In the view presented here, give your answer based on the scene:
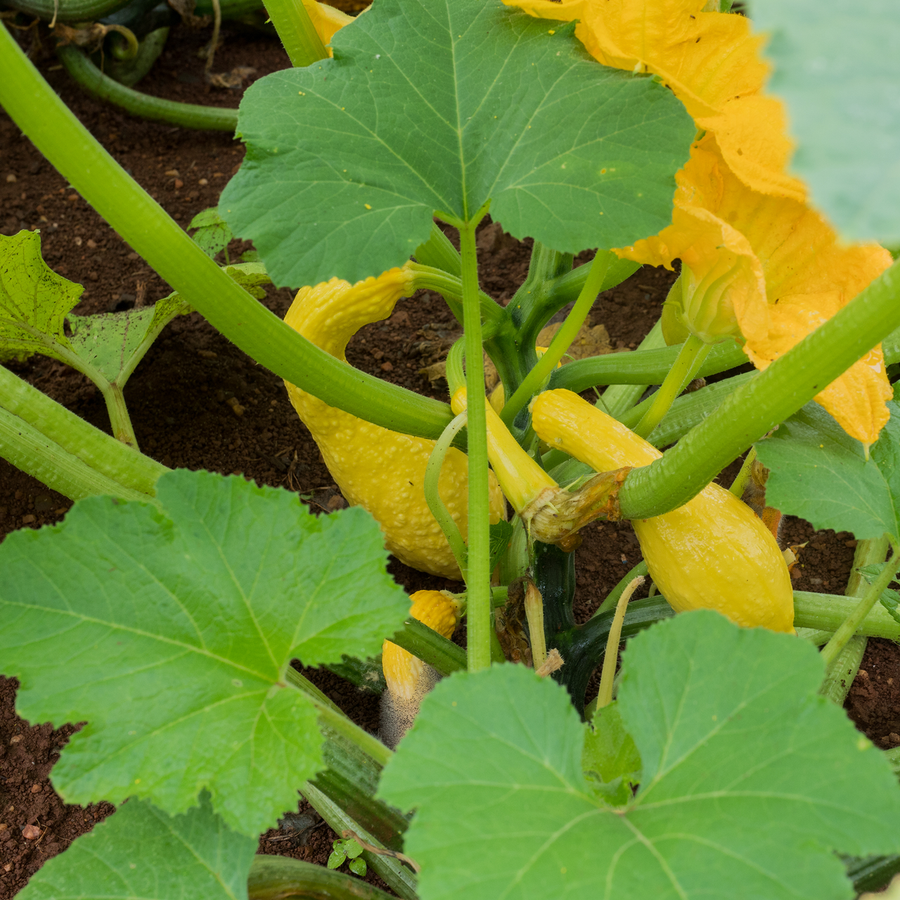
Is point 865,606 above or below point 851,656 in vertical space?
above

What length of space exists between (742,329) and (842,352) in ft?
0.48

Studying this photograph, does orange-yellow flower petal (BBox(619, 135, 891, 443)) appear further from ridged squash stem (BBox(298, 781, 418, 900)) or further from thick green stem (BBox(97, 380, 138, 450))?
thick green stem (BBox(97, 380, 138, 450))

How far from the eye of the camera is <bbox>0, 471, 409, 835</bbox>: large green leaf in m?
0.64

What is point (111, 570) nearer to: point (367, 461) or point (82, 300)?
point (367, 461)

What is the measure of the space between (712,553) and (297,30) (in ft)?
2.59

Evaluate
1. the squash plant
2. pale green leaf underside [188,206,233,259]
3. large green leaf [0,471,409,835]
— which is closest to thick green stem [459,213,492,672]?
the squash plant

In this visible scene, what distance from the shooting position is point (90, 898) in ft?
2.17

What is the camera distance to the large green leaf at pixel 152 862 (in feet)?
2.18

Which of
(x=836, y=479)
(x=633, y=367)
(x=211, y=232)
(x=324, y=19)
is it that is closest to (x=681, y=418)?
(x=633, y=367)

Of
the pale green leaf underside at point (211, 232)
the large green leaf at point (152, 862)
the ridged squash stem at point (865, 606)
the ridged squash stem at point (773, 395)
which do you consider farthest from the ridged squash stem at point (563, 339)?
the pale green leaf underside at point (211, 232)

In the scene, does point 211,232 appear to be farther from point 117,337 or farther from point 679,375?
point 679,375

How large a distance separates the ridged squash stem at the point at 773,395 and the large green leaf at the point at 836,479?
0.40ft

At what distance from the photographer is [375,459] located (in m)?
1.30

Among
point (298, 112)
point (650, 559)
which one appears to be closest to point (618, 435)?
point (650, 559)
